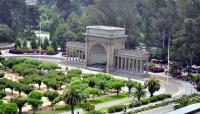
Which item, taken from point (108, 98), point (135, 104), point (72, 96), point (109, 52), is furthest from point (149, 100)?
point (109, 52)

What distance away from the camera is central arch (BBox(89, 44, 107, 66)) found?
105688 millimetres

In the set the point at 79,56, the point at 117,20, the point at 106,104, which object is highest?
the point at 117,20

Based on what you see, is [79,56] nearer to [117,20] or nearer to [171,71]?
[117,20]

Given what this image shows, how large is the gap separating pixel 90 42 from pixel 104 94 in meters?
29.0

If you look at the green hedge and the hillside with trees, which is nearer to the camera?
the green hedge

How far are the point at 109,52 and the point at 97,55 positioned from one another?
279 inches

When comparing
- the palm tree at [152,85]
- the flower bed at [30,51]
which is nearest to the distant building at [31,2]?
the flower bed at [30,51]

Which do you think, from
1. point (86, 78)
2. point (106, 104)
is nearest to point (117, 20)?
point (86, 78)

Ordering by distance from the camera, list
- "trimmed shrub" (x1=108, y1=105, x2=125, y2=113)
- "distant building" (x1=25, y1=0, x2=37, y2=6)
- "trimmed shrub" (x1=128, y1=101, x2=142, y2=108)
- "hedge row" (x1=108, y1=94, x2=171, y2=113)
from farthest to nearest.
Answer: "distant building" (x1=25, y1=0, x2=37, y2=6) → "trimmed shrub" (x1=128, y1=101, x2=142, y2=108) → "hedge row" (x1=108, y1=94, x2=171, y2=113) → "trimmed shrub" (x1=108, y1=105, x2=125, y2=113)

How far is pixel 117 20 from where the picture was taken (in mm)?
120312

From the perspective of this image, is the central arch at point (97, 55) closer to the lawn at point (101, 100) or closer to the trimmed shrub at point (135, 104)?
the lawn at point (101, 100)

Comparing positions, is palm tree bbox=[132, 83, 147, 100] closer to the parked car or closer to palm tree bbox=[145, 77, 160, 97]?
palm tree bbox=[145, 77, 160, 97]

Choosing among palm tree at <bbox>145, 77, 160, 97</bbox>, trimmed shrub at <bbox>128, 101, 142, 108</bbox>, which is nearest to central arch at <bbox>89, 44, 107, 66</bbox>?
palm tree at <bbox>145, 77, 160, 97</bbox>

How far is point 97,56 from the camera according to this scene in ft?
350
